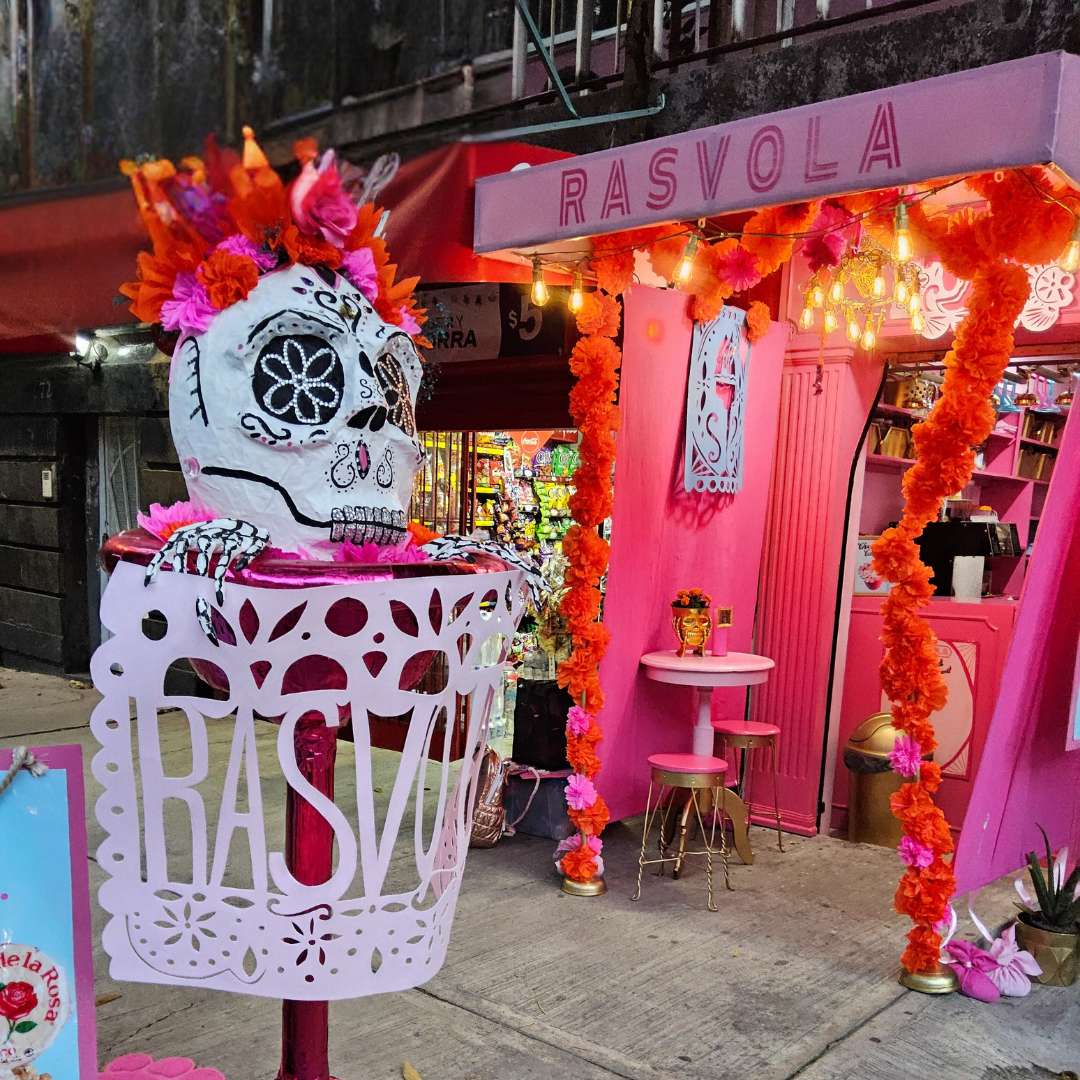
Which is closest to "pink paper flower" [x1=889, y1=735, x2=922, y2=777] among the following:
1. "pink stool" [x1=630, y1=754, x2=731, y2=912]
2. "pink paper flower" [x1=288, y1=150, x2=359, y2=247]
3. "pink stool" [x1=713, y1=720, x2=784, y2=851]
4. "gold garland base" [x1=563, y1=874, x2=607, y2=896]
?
"pink stool" [x1=630, y1=754, x2=731, y2=912]

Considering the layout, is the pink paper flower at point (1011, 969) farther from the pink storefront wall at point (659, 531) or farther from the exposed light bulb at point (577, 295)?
the exposed light bulb at point (577, 295)

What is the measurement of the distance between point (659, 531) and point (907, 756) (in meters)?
1.44

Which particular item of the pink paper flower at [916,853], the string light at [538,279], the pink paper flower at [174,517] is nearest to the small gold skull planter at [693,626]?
the pink paper flower at [916,853]

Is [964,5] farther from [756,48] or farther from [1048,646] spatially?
[1048,646]

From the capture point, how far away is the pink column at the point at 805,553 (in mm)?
4754

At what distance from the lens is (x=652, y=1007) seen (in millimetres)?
3104

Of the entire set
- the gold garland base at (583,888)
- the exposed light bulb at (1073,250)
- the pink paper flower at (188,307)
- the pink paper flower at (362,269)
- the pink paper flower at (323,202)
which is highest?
the exposed light bulb at (1073,250)

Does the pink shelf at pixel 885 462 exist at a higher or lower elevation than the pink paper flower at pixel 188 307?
lower

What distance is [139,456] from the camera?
7.25 metres

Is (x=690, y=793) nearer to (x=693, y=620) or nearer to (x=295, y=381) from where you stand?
(x=693, y=620)

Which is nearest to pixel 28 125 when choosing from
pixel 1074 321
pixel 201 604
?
pixel 201 604

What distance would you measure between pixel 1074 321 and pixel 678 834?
2721 mm

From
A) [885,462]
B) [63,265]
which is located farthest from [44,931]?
[885,462]

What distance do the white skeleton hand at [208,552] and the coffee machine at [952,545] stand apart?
4.08 m
